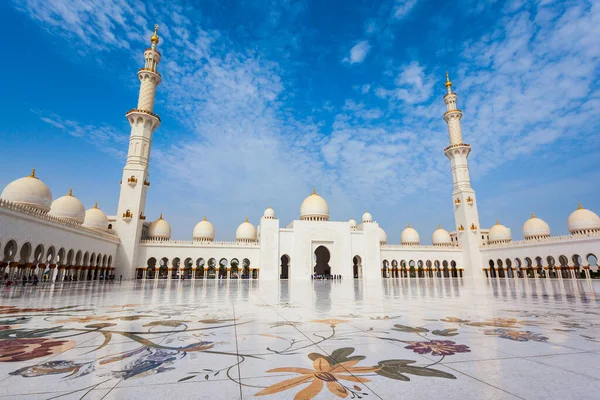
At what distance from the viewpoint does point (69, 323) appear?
3.72 metres

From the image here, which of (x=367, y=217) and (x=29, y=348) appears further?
(x=367, y=217)

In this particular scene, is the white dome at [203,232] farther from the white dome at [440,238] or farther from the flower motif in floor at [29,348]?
the flower motif in floor at [29,348]

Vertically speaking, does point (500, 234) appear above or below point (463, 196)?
below

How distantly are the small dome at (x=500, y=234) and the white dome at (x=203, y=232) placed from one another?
31004 mm

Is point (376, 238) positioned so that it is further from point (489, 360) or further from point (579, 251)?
point (489, 360)

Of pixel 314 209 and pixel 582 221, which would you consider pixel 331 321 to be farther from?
pixel 582 221

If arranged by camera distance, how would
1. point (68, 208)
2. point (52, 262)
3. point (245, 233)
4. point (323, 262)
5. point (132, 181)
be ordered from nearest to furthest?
1. point (52, 262)
2. point (68, 208)
3. point (132, 181)
4. point (245, 233)
5. point (323, 262)

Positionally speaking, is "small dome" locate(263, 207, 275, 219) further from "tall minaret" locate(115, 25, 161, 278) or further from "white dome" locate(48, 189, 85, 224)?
"white dome" locate(48, 189, 85, 224)

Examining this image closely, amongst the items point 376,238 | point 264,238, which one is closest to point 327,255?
point 376,238

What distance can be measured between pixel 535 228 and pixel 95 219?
41711mm

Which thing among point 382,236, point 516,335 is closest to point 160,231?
point 382,236

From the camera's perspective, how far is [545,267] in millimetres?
27312

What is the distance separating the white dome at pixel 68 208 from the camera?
74.5 ft

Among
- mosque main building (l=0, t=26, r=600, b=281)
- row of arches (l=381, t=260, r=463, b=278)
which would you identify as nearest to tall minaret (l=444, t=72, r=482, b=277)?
mosque main building (l=0, t=26, r=600, b=281)
